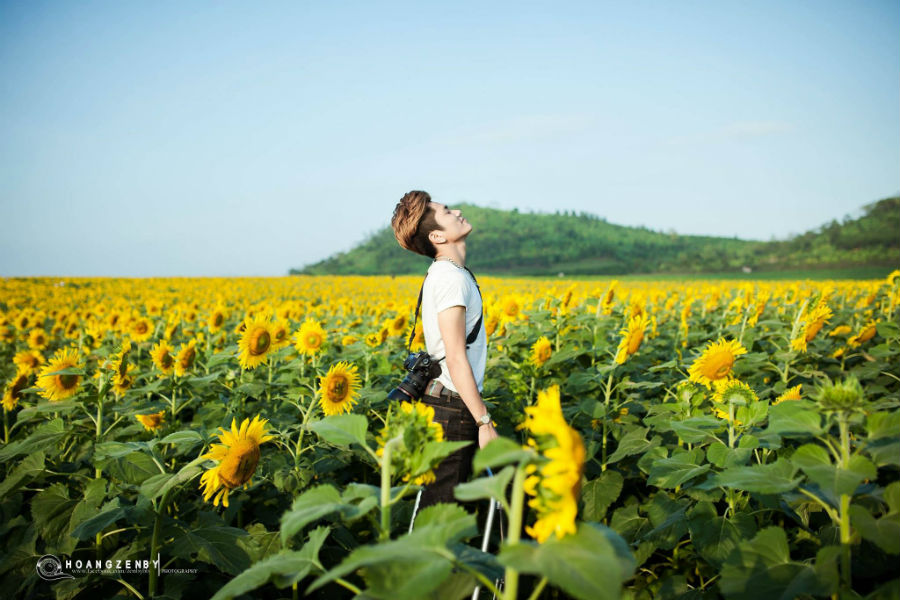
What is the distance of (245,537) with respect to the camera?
207 cm

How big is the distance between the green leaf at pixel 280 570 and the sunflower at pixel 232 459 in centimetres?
88

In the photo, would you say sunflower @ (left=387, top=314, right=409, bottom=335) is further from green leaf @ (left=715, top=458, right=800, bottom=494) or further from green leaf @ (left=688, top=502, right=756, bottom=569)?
green leaf @ (left=715, top=458, right=800, bottom=494)

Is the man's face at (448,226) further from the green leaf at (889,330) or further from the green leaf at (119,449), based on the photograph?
the green leaf at (889,330)

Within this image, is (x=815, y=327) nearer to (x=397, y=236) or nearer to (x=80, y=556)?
(x=397, y=236)

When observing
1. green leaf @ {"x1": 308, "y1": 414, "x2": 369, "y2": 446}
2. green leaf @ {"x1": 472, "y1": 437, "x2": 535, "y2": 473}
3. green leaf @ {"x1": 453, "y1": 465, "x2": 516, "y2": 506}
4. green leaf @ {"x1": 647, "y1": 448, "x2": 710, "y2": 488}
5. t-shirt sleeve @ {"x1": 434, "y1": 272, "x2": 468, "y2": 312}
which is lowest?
green leaf @ {"x1": 647, "y1": 448, "x2": 710, "y2": 488}

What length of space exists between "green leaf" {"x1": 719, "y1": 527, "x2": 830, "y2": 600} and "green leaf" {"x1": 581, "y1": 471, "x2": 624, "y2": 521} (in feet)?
5.42

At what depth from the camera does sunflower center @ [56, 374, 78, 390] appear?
3.36m

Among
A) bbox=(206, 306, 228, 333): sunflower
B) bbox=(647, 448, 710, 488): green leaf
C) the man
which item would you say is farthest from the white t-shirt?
bbox=(206, 306, 228, 333): sunflower

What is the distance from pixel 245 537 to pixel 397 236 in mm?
1591

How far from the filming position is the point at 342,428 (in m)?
1.27

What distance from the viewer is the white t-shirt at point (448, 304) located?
2484 mm

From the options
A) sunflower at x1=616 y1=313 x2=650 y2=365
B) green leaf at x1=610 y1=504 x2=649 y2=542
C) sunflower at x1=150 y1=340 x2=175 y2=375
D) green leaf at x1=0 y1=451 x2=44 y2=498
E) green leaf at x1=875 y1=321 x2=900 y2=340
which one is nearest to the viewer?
green leaf at x1=0 y1=451 x2=44 y2=498

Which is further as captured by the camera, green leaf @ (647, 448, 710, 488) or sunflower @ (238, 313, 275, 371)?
sunflower @ (238, 313, 275, 371)

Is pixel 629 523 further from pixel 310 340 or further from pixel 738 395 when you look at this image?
pixel 310 340
